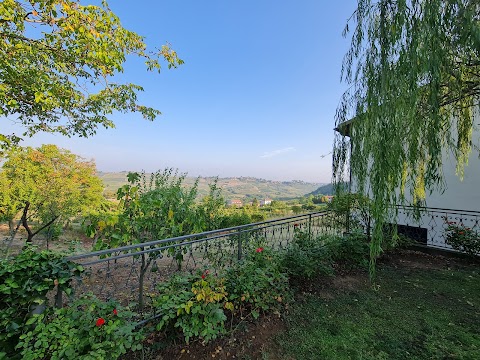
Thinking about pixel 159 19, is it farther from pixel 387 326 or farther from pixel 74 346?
pixel 387 326

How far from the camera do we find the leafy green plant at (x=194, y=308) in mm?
2096

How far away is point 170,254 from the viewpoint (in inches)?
118

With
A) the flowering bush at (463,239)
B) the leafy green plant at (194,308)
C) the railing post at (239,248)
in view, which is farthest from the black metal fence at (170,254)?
the flowering bush at (463,239)

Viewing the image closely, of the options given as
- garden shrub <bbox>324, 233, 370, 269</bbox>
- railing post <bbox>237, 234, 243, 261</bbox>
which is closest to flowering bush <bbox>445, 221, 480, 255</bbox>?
garden shrub <bbox>324, 233, 370, 269</bbox>

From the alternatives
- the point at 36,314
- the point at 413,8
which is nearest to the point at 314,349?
the point at 36,314

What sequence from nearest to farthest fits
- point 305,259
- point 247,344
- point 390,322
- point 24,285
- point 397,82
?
point 24,285 < point 247,344 < point 397,82 < point 390,322 < point 305,259

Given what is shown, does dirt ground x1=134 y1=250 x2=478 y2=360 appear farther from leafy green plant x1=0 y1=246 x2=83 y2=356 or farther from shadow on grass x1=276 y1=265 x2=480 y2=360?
leafy green plant x1=0 y1=246 x2=83 y2=356

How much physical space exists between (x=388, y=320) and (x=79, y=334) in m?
3.47

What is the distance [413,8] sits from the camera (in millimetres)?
2580

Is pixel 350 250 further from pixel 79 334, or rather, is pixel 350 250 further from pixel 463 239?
pixel 79 334

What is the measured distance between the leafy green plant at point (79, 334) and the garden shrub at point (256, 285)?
3.69ft

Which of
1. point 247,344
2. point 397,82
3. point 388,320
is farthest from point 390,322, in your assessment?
point 397,82

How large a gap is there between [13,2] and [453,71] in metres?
5.67

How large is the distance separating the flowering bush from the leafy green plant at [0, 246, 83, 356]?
285 inches
